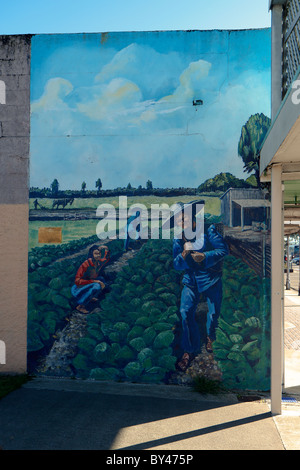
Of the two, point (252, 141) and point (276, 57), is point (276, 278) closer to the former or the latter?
point (252, 141)

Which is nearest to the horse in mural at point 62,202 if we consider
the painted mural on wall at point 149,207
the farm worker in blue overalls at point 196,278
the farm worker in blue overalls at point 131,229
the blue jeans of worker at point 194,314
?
the painted mural on wall at point 149,207

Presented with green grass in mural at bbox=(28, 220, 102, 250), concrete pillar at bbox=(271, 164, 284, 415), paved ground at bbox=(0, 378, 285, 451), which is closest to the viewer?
paved ground at bbox=(0, 378, 285, 451)

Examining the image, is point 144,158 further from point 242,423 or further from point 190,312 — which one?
point 242,423

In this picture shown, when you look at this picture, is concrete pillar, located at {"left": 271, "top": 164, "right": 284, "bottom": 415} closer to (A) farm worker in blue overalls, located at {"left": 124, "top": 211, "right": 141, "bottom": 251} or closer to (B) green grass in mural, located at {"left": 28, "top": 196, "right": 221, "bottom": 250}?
(B) green grass in mural, located at {"left": 28, "top": 196, "right": 221, "bottom": 250}

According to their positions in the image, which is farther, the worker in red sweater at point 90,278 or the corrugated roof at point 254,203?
the worker in red sweater at point 90,278

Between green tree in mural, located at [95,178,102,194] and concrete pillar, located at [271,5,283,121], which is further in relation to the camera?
green tree in mural, located at [95,178,102,194]

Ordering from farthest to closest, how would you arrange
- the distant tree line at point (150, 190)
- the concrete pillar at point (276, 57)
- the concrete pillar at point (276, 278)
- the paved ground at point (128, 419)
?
the distant tree line at point (150, 190), the concrete pillar at point (276, 57), the concrete pillar at point (276, 278), the paved ground at point (128, 419)

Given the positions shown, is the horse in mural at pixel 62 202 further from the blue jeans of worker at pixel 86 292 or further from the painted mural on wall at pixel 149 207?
the blue jeans of worker at pixel 86 292

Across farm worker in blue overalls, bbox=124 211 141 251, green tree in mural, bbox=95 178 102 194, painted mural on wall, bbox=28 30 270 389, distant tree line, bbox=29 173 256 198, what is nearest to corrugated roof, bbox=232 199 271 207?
painted mural on wall, bbox=28 30 270 389

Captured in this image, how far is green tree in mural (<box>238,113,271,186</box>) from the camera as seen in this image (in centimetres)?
646

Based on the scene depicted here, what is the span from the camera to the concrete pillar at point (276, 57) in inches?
236

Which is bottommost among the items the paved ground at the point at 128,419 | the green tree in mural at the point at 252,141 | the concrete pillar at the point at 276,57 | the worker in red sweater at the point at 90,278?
the paved ground at the point at 128,419

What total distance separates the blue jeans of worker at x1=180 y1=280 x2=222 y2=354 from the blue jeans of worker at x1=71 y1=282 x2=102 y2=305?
4.29 feet

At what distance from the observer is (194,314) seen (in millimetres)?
6488
